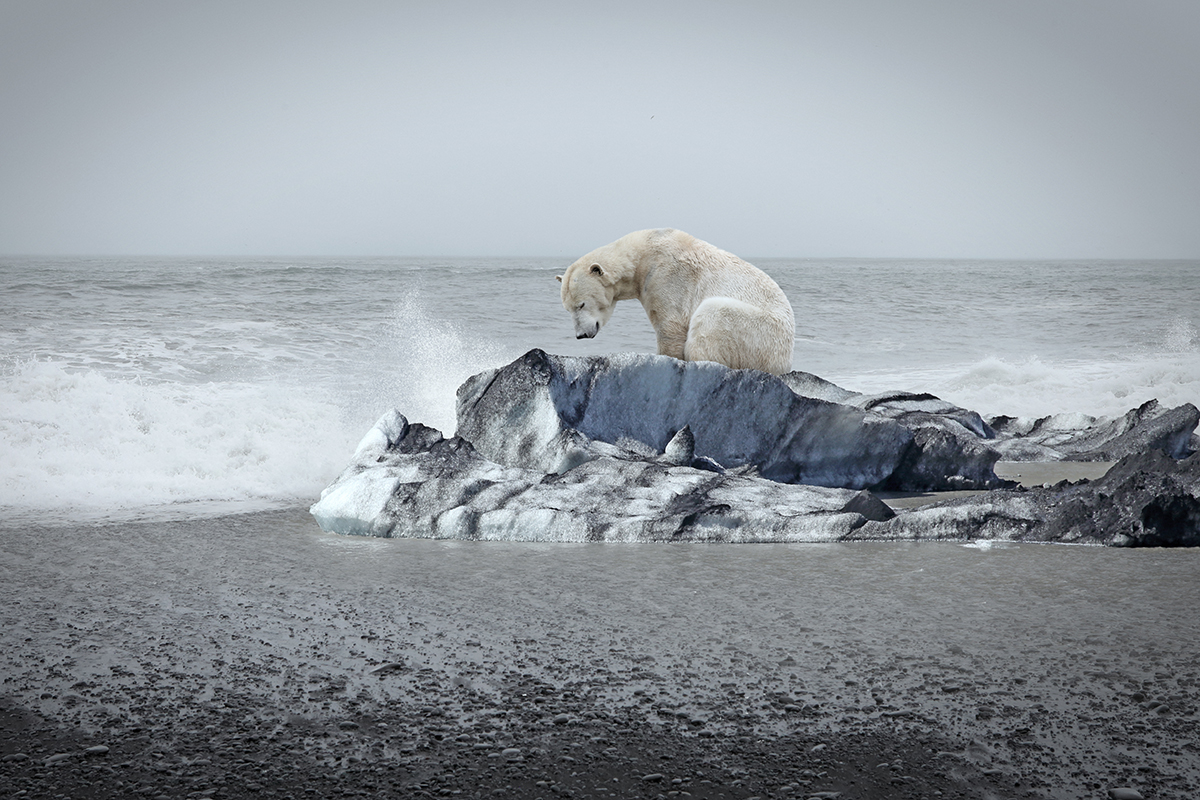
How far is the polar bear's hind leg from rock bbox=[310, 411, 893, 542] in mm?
1425

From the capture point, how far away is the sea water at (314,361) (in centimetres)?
554

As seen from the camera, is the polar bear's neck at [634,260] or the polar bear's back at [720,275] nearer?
the polar bear's back at [720,275]

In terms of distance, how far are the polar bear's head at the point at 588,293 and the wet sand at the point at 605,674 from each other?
291 cm

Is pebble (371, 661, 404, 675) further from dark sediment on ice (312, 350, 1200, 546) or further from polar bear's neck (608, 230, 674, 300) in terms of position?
polar bear's neck (608, 230, 674, 300)

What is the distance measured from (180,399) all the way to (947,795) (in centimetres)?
703

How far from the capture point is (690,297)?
6.08 m

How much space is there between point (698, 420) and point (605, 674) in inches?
123

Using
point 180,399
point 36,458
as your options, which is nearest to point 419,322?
point 180,399

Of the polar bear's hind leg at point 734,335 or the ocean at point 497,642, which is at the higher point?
the polar bear's hind leg at point 734,335

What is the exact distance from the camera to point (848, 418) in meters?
5.36

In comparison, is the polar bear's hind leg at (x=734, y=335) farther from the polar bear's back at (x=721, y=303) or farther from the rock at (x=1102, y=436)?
the rock at (x=1102, y=436)

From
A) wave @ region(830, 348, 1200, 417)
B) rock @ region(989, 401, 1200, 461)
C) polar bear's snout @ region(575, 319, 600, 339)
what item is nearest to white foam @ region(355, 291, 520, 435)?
polar bear's snout @ region(575, 319, 600, 339)

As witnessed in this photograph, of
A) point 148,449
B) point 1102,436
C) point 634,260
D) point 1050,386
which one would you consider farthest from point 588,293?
point 1050,386

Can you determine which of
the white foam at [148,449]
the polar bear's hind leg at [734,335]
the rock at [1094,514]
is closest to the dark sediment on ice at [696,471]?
the rock at [1094,514]
